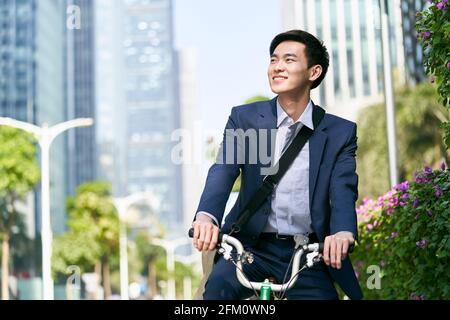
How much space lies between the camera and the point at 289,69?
13.9 ft

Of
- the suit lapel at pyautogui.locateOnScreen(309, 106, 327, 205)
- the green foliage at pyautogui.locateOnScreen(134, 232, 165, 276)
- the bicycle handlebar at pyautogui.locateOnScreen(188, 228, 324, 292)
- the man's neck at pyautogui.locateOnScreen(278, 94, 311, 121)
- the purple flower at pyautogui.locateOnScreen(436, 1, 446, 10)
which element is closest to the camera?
the bicycle handlebar at pyautogui.locateOnScreen(188, 228, 324, 292)

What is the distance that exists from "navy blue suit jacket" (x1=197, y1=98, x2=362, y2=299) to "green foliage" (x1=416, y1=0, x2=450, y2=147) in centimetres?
243

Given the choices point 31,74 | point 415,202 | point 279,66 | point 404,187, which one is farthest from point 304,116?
point 31,74

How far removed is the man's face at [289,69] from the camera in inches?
166

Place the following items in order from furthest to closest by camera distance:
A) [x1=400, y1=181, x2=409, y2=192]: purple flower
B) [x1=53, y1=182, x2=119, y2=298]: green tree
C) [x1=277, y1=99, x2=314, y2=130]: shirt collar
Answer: [x1=53, y1=182, x2=119, y2=298]: green tree, [x1=400, y1=181, x2=409, y2=192]: purple flower, [x1=277, y1=99, x2=314, y2=130]: shirt collar

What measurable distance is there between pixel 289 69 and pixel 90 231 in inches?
2403

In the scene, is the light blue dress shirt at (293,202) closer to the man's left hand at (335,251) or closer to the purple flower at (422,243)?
the man's left hand at (335,251)

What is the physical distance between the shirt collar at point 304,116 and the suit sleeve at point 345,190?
0.18m

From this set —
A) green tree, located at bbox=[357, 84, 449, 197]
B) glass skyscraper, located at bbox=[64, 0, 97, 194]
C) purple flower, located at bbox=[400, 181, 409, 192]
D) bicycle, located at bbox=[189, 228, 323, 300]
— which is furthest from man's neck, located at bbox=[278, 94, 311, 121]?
glass skyscraper, located at bbox=[64, 0, 97, 194]

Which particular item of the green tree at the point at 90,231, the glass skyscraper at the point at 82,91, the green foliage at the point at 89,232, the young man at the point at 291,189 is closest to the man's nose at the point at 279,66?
the young man at the point at 291,189

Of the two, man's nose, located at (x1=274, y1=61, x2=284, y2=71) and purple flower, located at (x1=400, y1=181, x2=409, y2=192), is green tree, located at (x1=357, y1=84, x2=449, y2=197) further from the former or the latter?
man's nose, located at (x1=274, y1=61, x2=284, y2=71)

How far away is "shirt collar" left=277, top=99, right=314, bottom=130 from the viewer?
4.14 metres

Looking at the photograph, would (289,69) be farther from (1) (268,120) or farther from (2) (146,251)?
(2) (146,251)
